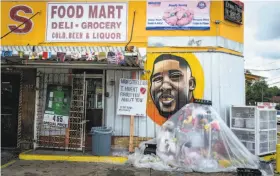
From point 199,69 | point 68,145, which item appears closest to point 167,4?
point 199,69

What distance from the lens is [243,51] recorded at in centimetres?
1044

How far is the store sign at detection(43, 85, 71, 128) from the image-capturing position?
9398 mm

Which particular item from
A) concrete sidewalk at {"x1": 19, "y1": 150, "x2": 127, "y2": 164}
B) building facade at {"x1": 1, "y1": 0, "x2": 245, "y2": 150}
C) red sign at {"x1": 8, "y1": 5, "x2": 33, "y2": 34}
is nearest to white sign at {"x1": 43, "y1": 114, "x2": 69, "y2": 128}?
building facade at {"x1": 1, "y1": 0, "x2": 245, "y2": 150}

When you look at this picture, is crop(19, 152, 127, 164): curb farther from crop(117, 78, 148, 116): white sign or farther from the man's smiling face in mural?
the man's smiling face in mural

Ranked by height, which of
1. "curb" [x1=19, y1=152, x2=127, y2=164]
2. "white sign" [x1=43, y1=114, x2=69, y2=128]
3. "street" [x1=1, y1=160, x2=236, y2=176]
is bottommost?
"street" [x1=1, y1=160, x2=236, y2=176]

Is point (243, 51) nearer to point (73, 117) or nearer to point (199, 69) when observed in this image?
point (199, 69)

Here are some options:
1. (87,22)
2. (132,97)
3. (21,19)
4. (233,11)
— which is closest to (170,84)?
(132,97)

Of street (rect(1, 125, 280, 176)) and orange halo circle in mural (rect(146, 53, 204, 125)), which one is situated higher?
orange halo circle in mural (rect(146, 53, 204, 125))

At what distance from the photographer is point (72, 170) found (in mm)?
7578

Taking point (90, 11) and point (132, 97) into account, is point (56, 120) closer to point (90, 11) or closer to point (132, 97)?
point (132, 97)

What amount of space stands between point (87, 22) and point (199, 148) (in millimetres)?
5405

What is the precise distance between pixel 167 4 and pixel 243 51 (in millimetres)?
3216

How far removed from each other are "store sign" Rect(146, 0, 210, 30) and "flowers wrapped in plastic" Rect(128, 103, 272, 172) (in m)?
2.88

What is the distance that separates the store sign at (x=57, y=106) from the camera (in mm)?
9398
